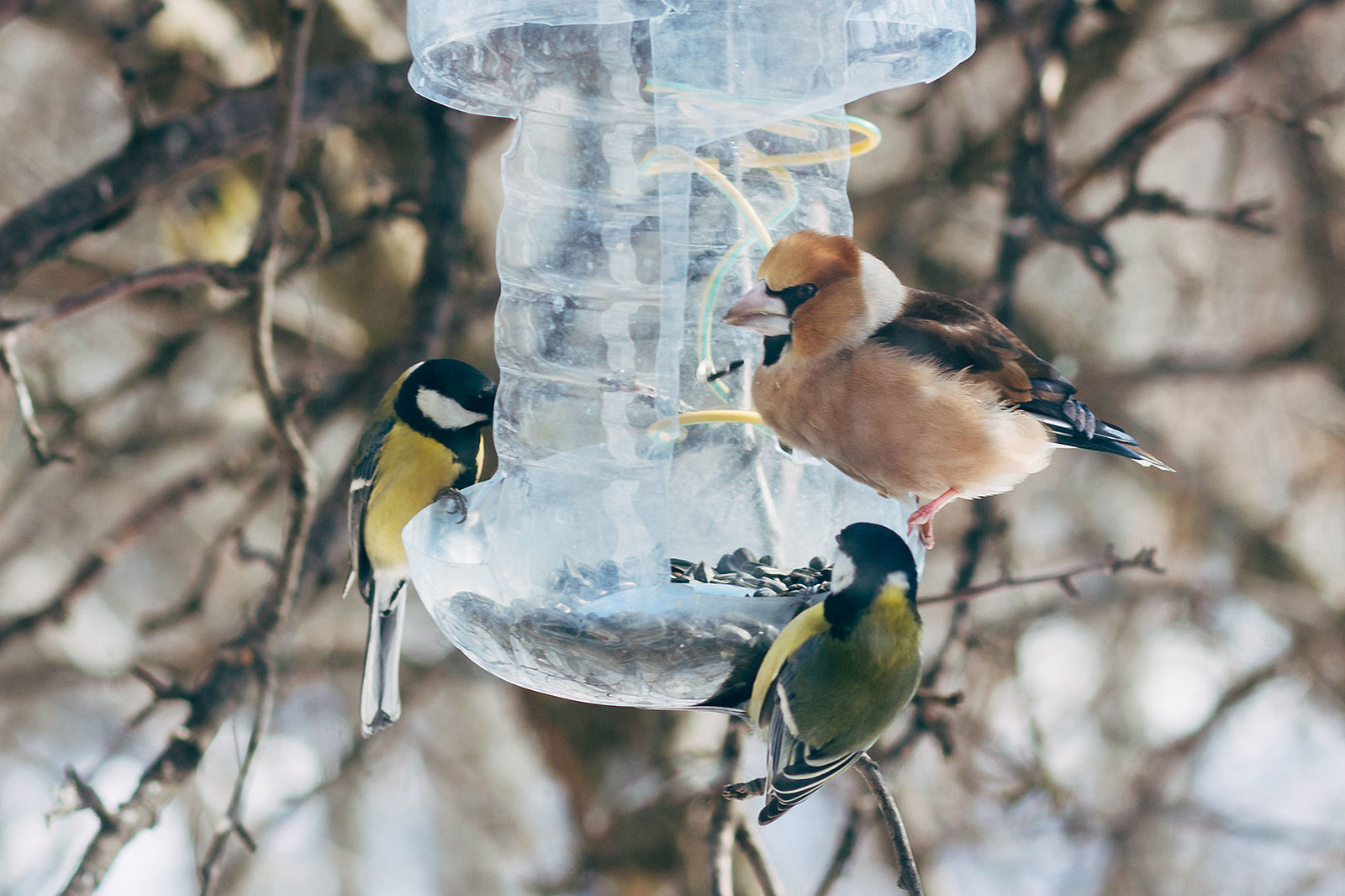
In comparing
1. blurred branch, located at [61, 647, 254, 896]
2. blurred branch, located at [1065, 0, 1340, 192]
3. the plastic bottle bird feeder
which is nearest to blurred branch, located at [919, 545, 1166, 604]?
the plastic bottle bird feeder

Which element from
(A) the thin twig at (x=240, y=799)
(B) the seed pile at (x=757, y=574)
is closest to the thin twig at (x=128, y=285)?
(A) the thin twig at (x=240, y=799)

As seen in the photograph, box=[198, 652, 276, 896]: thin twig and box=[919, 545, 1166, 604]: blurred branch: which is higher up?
box=[919, 545, 1166, 604]: blurred branch

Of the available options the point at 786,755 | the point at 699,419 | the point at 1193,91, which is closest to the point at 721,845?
the point at 786,755

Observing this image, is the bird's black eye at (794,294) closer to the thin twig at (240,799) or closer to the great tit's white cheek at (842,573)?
the great tit's white cheek at (842,573)

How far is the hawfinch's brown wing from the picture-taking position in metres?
2.20

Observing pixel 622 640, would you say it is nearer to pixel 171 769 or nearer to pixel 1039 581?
pixel 1039 581

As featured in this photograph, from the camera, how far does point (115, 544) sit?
3.78 metres

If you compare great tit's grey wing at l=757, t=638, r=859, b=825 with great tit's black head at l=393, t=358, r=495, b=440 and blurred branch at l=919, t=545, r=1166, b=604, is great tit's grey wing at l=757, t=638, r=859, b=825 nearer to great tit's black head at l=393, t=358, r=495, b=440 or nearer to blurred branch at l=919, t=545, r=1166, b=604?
blurred branch at l=919, t=545, r=1166, b=604

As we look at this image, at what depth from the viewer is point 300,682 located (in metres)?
5.60

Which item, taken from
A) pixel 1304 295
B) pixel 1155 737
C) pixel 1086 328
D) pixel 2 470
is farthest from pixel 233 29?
pixel 1155 737

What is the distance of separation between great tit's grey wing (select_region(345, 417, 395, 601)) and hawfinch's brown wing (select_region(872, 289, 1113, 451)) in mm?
1193

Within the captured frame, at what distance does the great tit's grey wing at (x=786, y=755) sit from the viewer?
205 cm

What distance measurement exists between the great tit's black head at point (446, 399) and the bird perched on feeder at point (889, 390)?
0.64 meters

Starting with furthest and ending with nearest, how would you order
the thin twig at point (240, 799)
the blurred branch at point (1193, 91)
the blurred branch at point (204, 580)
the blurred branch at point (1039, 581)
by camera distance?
1. the blurred branch at point (1193, 91)
2. the blurred branch at point (204, 580)
3. the thin twig at point (240, 799)
4. the blurred branch at point (1039, 581)
